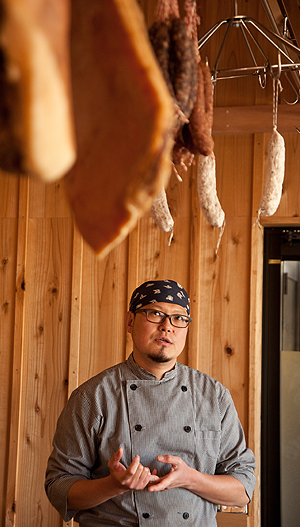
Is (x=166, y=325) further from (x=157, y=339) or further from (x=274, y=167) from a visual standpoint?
(x=274, y=167)

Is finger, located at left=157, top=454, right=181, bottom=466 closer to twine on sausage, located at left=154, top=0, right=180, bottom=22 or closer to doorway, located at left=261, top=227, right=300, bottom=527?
doorway, located at left=261, top=227, right=300, bottom=527

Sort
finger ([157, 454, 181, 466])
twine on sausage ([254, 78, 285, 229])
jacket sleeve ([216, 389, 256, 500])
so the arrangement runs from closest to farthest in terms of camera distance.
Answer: twine on sausage ([254, 78, 285, 229])
finger ([157, 454, 181, 466])
jacket sleeve ([216, 389, 256, 500])

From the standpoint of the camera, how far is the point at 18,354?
355cm

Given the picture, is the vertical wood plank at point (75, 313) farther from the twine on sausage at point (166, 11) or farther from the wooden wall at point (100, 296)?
the twine on sausage at point (166, 11)

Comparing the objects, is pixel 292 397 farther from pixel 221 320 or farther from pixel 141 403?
pixel 141 403

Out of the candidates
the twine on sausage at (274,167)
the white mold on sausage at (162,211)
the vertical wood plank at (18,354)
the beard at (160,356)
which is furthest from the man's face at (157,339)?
the vertical wood plank at (18,354)

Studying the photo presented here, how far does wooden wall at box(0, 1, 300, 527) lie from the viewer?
127 inches

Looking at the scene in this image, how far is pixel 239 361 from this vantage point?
320 centimetres

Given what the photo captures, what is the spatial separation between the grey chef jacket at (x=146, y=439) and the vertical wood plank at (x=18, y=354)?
135 cm

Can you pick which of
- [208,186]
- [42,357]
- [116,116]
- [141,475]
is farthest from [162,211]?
[42,357]

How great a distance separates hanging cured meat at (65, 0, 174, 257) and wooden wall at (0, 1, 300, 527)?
2.88m

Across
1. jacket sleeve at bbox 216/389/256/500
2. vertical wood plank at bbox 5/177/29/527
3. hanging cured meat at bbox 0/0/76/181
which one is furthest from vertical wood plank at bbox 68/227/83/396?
hanging cured meat at bbox 0/0/76/181

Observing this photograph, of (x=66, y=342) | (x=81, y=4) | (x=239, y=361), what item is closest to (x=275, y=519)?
(x=239, y=361)

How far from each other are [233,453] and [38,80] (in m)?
2.25
